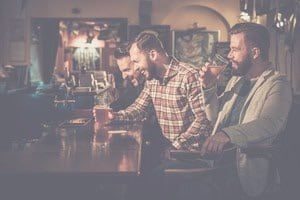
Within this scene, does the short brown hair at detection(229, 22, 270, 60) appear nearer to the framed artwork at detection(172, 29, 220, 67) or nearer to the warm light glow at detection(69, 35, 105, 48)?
the framed artwork at detection(172, 29, 220, 67)

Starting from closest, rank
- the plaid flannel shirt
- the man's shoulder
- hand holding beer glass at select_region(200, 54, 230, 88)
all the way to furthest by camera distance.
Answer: the man's shoulder → hand holding beer glass at select_region(200, 54, 230, 88) → the plaid flannel shirt

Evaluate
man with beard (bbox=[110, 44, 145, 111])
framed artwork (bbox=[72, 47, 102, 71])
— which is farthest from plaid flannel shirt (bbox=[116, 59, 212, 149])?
framed artwork (bbox=[72, 47, 102, 71])

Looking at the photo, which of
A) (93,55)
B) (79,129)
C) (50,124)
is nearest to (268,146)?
(79,129)

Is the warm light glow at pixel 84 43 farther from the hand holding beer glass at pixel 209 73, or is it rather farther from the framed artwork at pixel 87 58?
the hand holding beer glass at pixel 209 73

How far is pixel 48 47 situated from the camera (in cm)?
1316

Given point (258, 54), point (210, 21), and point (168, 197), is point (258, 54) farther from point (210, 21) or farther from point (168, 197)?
point (210, 21)

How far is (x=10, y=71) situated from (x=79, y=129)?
198 inches

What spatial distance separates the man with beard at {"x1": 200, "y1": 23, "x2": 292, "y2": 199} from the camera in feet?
7.87

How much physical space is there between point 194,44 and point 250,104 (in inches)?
355

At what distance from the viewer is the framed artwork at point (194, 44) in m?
11.7

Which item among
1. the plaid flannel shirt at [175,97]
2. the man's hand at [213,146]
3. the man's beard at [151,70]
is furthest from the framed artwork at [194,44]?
the man's hand at [213,146]

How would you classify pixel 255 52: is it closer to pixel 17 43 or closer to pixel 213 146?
pixel 213 146

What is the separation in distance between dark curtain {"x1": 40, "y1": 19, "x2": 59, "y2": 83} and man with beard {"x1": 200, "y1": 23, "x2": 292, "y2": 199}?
9.84m

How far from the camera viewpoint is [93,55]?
50.4ft
